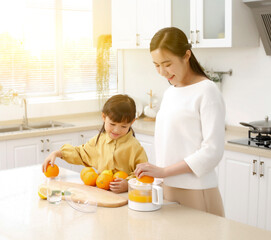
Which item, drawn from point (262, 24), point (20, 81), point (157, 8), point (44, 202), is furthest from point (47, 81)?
point (44, 202)

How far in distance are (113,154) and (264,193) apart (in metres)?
1.43

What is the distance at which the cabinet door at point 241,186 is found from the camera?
320 cm

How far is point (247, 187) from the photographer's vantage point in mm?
3256

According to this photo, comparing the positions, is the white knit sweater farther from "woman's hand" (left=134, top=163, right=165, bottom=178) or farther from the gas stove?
the gas stove

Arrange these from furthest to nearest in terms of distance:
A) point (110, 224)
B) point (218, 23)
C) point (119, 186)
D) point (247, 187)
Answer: point (218, 23) → point (247, 187) → point (119, 186) → point (110, 224)

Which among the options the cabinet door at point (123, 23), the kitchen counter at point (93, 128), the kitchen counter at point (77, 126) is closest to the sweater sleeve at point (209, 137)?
the kitchen counter at point (93, 128)

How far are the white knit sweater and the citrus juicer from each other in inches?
6.8

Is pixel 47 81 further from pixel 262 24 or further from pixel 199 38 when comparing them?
pixel 262 24

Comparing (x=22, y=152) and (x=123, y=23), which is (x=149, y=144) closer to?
(x=22, y=152)

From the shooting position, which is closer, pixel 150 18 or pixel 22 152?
pixel 22 152

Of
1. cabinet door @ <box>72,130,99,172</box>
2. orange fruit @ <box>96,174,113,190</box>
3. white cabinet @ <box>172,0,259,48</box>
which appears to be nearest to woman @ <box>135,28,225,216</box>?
orange fruit @ <box>96,174,113,190</box>

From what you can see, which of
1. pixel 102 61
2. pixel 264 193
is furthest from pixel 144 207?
pixel 102 61

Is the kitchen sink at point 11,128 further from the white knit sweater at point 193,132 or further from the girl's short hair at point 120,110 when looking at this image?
the white knit sweater at point 193,132

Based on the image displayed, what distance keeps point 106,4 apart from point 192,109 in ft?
10.7
